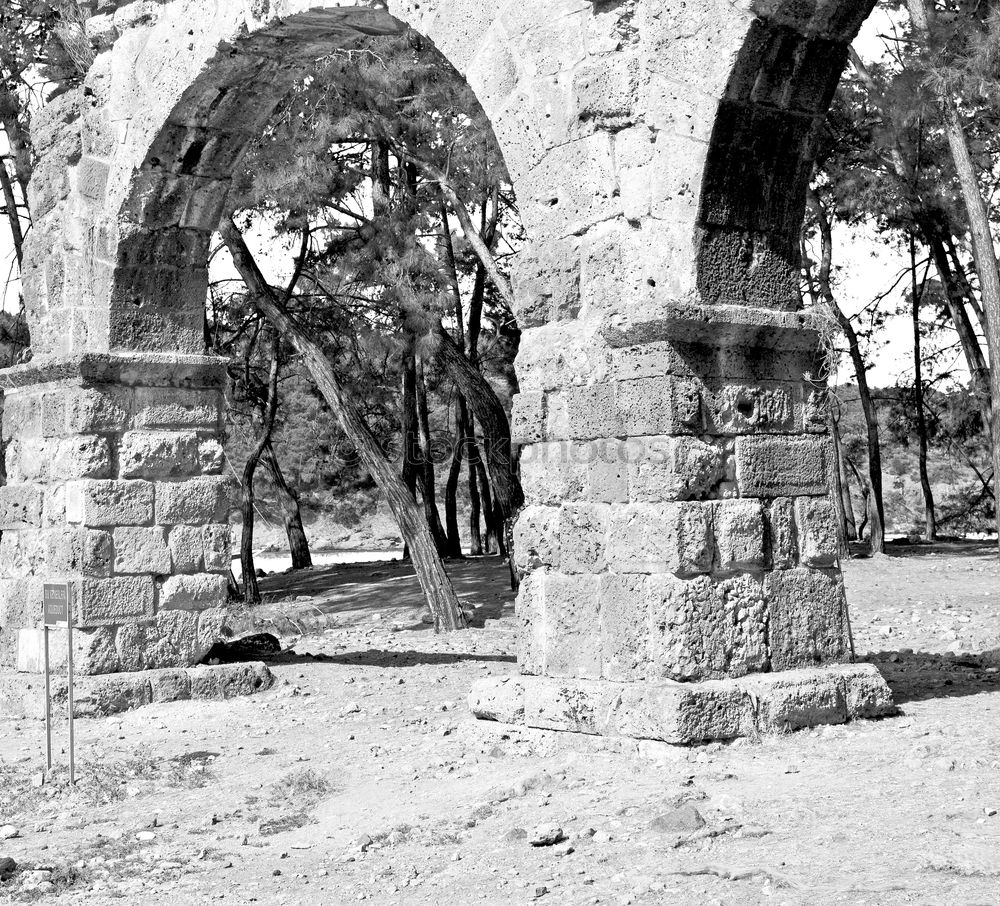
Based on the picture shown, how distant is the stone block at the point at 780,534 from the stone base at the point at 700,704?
1.50 ft

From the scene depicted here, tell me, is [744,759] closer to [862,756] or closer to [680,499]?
[862,756]

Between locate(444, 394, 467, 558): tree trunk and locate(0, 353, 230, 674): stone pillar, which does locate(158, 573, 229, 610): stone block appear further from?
locate(444, 394, 467, 558): tree trunk

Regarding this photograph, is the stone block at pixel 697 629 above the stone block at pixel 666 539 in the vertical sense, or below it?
below

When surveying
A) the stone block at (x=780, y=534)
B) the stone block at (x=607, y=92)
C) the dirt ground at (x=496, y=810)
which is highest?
the stone block at (x=607, y=92)

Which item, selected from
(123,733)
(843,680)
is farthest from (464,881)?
(123,733)

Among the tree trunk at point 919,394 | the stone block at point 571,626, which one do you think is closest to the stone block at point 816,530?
the stone block at point 571,626

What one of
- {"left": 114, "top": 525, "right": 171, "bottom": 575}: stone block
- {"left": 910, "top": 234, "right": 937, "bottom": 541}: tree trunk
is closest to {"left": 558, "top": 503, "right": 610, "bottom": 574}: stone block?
{"left": 114, "top": 525, "right": 171, "bottom": 575}: stone block

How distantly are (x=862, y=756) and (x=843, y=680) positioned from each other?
1.70 ft

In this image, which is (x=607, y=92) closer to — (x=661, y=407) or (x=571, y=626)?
(x=661, y=407)

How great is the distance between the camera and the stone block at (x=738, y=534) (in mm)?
5387

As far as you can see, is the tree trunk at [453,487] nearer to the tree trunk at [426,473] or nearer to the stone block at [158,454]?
the tree trunk at [426,473]

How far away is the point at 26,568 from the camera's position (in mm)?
8250

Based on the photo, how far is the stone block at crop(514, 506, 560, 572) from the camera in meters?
5.73

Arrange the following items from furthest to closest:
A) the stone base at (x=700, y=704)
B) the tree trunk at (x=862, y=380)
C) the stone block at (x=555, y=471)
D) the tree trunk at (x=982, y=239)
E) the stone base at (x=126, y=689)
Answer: the tree trunk at (x=862, y=380) < the tree trunk at (x=982, y=239) < the stone base at (x=126, y=689) < the stone block at (x=555, y=471) < the stone base at (x=700, y=704)
